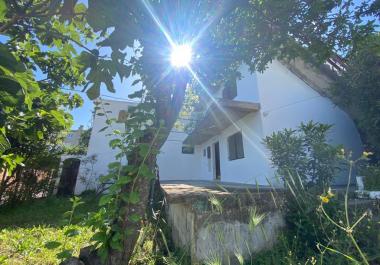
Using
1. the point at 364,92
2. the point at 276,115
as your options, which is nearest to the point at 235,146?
the point at 276,115

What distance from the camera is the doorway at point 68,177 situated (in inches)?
433

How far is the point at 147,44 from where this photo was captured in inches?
81.8

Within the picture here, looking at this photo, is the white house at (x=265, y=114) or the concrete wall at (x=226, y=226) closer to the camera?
the concrete wall at (x=226, y=226)

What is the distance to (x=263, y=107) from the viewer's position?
25.9ft

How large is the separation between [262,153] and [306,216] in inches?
194

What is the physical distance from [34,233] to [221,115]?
22.1 feet

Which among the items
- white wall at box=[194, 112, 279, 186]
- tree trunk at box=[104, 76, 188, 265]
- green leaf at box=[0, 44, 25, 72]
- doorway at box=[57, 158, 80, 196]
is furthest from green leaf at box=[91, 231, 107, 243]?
doorway at box=[57, 158, 80, 196]

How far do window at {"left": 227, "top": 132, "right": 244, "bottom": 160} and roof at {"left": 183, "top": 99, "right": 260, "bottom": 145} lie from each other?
0.63 m

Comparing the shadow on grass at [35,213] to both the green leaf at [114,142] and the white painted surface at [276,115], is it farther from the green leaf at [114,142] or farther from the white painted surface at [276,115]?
the white painted surface at [276,115]

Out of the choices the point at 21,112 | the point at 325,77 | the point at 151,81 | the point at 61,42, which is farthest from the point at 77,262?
the point at 325,77

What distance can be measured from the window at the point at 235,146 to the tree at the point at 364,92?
3.79m

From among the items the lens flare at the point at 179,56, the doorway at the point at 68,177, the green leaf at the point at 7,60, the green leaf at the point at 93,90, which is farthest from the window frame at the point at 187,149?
the green leaf at the point at 7,60

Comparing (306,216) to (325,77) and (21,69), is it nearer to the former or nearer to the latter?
(21,69)

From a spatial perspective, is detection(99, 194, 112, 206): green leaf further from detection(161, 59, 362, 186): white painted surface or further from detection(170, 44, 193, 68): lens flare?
detection(161, 59, 362, 186): white painted surface
